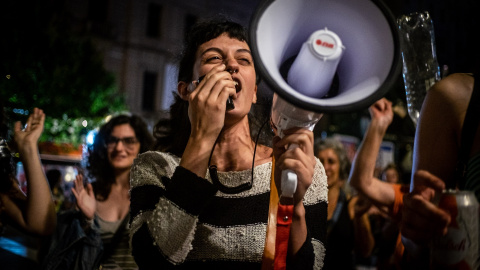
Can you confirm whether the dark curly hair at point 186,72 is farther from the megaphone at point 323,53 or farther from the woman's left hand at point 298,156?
the woman's left hand at point 298,156

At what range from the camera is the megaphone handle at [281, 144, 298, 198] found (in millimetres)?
1023

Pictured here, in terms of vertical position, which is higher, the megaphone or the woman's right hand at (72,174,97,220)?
the megaphone

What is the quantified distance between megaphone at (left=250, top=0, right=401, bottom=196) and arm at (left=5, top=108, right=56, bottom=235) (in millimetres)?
1817

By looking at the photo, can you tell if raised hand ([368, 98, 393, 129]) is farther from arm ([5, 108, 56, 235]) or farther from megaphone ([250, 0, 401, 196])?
arm ([5, 108, 56, 235])

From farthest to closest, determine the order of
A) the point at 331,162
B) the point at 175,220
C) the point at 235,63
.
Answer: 1. the point at 331,162
2. the point at 235,63
3. the point at 175,220

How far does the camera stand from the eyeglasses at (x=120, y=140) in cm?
336

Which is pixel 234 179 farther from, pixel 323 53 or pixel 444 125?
pixel 444 125

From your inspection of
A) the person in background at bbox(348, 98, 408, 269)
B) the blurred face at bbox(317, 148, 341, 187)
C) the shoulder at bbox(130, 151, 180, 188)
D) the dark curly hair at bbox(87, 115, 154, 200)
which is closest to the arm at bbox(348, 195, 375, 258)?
the blurred face at bbox(317, 148, 341, 187)

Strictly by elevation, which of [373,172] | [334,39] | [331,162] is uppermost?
[334,39]

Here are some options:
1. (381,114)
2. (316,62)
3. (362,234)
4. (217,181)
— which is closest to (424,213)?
(316,62)


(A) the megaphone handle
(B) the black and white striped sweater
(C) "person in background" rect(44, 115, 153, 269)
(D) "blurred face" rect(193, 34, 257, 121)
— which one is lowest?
(C) "person in background" rect(44, 115, 153, 269)

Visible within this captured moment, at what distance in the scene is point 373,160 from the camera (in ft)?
7.52

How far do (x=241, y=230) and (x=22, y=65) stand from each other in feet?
42.2

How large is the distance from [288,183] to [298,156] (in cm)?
8
